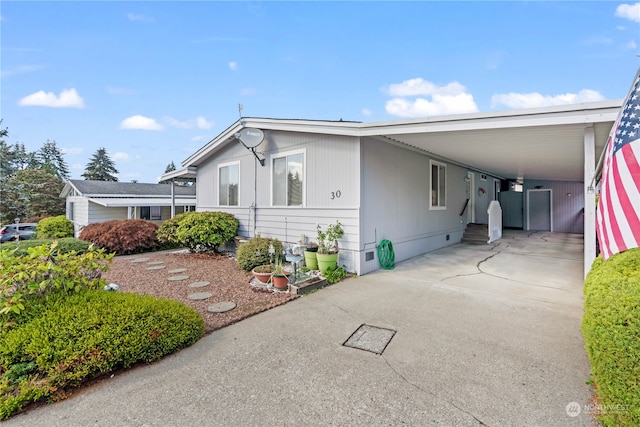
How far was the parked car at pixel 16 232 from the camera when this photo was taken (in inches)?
567

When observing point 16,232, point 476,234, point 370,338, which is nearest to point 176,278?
point 370,338

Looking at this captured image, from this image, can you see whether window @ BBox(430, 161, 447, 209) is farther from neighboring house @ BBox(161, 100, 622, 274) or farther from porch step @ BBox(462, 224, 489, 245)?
porch step @ BBox(462, 224, 489, 245)

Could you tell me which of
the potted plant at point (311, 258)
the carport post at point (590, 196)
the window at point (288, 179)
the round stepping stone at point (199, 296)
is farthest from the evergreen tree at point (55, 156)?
the carport post at point (590, 196)

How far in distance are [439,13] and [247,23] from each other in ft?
18.8

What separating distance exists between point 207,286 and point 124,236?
19.5 feet

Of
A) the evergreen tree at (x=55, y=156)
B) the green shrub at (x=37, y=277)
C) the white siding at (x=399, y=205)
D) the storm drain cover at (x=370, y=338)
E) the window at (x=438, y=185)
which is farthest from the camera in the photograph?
the evergreen tree at (x=55, y=156)

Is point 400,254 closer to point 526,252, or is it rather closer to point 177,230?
point 526,252

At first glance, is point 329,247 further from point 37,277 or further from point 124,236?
point 124,236

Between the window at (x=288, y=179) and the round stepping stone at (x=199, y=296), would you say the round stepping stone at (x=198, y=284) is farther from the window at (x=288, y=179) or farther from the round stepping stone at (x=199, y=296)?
the window at (x=288, y=179)

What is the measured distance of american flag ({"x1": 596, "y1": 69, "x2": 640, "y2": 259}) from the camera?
2.41 m

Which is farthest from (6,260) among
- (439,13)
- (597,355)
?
(439,13)

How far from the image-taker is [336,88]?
1380cm

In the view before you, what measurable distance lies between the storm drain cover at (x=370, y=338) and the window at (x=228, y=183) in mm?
6941

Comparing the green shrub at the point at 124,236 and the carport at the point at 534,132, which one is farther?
the green shrub at the point at 124,236
